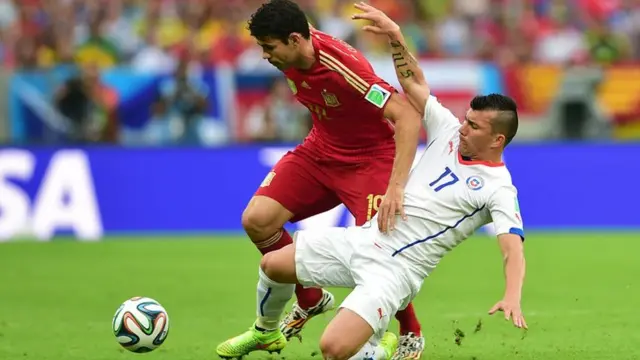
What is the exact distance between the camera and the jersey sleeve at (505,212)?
6582mm

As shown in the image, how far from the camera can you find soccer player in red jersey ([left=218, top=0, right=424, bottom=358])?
7.26 meters

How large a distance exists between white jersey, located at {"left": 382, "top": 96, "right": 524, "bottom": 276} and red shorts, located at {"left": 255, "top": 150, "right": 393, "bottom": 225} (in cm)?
83

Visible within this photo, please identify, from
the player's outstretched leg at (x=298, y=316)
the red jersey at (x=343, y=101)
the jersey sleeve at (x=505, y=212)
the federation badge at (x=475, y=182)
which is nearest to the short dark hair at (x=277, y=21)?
the red jersey at (x=343, y=101)

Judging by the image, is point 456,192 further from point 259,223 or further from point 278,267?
point 259,223

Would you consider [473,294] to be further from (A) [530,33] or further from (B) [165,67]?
(A) [530,33]

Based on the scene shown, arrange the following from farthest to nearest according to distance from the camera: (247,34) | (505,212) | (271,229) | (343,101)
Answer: (247,34)
(271,229)
(343,101)
(505,212)

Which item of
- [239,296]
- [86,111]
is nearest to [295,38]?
[239,296]

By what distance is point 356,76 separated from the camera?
296 inches

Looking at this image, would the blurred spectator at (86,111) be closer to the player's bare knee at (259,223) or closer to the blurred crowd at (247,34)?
the blurred crowd at (247,34)

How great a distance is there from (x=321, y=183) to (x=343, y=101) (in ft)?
2.17

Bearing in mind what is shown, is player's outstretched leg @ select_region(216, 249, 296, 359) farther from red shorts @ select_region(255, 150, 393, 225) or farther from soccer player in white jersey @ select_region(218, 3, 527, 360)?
red shorts @ select_region(255, 150, 393, 225)

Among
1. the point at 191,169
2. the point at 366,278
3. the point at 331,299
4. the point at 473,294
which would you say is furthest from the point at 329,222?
the point at 366,278

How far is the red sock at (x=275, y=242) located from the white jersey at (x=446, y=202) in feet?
4.01

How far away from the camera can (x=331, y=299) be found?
813 cm
